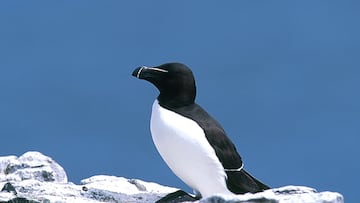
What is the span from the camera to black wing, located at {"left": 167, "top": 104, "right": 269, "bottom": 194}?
1130cm

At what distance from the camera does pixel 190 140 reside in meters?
11.2

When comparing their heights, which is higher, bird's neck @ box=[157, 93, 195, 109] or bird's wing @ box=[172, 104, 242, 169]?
bird's neck @ box=[157, 93, 195, 109]

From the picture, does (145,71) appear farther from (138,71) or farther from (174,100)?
(174,100)

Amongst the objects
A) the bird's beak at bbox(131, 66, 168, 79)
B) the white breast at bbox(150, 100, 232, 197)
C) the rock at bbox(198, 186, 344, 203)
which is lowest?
the rock at bbox(198, 186, 344, 203)

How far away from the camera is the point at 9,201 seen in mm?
9586

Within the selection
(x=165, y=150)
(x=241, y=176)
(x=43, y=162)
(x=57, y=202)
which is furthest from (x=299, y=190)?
(x=43, y=162)

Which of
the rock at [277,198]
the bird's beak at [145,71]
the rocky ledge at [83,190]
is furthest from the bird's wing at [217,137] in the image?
the rock at [277,198]

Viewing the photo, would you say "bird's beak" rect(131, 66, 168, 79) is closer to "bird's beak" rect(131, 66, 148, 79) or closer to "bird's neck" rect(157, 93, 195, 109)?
"bird's beak" rect(131, 66, 148, 79)

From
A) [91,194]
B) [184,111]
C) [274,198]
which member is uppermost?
[184,111]

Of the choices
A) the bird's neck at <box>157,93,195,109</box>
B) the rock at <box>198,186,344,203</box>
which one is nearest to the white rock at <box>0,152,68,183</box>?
the bird's neck at <box>157,93,195,109</box>

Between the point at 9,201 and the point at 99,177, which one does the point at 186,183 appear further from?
the point at 9,201

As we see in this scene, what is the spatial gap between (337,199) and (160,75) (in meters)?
3.31

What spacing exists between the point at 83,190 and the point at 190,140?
1323 mm

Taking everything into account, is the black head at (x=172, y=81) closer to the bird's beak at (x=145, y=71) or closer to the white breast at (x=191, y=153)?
the bird's beak at (x=145, y=71)
